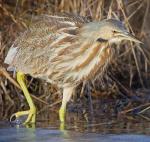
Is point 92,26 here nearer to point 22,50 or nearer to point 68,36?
point 68,36

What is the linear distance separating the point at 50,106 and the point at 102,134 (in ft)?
4.31

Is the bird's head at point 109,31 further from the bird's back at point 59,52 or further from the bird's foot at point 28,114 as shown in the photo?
the bird's foot at point 28,114

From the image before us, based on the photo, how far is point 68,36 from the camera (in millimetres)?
5598

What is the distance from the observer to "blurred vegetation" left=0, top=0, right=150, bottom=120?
6.42 metres

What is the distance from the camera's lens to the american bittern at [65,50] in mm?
5355

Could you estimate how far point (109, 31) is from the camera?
5203 millimetres

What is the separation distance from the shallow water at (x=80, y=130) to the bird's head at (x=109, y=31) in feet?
2.25

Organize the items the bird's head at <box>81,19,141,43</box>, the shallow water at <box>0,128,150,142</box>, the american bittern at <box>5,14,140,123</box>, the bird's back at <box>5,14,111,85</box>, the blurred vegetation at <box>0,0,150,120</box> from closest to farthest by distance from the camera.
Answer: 1. the shallow water at <box>0,128,150,142</box>
2. the bird's head at <box>81,19,141,43</box>
3. the american bittern at <box>5,14,140,123</box>
4. the bird's back at <box>5,14,111,85</box>
5. the blurred vegetation at <box>0,0,150,120</box>

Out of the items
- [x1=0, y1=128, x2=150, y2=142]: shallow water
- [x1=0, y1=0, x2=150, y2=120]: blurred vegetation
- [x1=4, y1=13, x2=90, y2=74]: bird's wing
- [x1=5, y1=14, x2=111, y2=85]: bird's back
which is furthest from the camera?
[x1=0, y1=0, x2=150, y2=120]: blurred vegetation

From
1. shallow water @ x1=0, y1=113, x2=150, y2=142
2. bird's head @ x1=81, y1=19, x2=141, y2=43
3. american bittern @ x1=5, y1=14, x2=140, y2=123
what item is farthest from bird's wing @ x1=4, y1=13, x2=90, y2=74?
shallow water @ x1=0, y1=113, x2=150, y2=142

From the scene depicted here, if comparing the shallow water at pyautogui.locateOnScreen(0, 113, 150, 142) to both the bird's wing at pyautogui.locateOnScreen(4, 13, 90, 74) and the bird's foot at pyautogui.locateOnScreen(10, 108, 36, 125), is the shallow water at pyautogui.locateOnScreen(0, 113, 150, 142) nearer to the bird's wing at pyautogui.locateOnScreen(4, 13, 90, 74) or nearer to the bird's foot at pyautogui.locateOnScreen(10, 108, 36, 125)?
the bird's foot at pyautogui.locateOnScreen(10, 108, 36, 125)

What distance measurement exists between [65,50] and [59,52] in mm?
50

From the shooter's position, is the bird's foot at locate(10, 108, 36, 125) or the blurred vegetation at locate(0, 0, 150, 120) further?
the blurred vegetation at locate(0, 0, 150, 120)

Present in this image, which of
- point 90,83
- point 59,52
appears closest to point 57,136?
point 59,52
